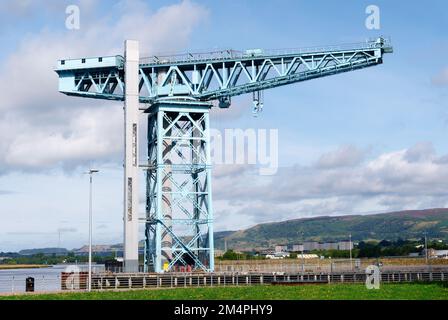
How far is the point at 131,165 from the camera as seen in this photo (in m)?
71.1

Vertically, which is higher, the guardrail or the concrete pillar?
the concrete pillar

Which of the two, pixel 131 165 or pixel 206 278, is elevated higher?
pixel 131 165

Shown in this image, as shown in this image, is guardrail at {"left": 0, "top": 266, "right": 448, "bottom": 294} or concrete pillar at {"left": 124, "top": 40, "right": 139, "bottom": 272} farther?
concrete pillar at {"left": 124, "top": 40, "right": 139, "bottom": 272}

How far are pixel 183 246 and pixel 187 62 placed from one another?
60.0 feet

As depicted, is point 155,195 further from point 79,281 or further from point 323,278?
point 323,278

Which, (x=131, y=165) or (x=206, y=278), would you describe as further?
(x=206, y=278)

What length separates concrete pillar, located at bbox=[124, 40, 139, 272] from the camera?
7075 centimetres

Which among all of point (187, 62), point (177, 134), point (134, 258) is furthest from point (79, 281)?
point (187, 62)

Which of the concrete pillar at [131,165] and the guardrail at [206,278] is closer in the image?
the guardrail at [206,278]

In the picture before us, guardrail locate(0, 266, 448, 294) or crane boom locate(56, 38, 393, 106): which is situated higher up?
crane boom locate(56, 38, 393, 106)

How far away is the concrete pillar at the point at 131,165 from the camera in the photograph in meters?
70.8

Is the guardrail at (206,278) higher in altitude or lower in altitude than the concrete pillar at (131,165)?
lower

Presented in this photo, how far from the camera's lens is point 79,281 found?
65.2m
